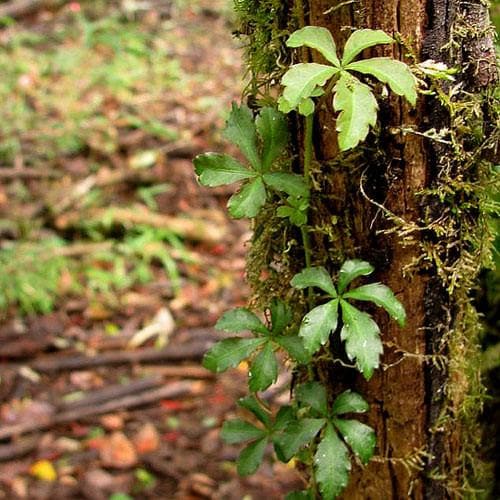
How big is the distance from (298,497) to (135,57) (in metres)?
4.95

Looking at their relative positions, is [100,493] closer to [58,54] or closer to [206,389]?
[206,389]

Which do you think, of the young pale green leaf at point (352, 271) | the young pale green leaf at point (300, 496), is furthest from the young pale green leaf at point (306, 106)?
the young pale green leaf at point (300, 496)

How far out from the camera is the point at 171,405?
3.47 meters

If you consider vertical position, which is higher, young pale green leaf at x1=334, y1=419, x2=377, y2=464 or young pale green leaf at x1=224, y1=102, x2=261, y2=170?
young pale green leaf at x1=224, y1=102, x2=261, y2=170

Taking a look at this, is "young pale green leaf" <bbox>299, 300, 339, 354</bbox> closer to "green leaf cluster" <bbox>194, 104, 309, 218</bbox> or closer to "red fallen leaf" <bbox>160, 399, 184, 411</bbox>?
"green leaf cluster" <bbox>194, 104, 309, 218</bbox>

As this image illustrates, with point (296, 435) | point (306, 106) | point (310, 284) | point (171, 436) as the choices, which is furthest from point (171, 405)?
point (306, 106)

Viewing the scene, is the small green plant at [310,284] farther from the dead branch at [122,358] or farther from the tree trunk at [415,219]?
the dead branch at [122,358]

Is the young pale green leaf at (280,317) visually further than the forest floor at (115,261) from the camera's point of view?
No

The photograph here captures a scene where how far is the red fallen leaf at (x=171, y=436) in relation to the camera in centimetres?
328

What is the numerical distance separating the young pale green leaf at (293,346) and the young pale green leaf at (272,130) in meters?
0.31

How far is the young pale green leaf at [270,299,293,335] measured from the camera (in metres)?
1.25

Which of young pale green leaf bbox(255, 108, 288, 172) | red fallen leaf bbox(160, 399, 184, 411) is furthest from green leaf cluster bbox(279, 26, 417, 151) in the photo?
red fallen leaf bbox(160, 399, 184, 411)

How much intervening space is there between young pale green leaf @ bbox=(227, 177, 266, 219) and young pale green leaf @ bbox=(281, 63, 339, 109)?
186 millimetres

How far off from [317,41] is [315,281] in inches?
14.9
